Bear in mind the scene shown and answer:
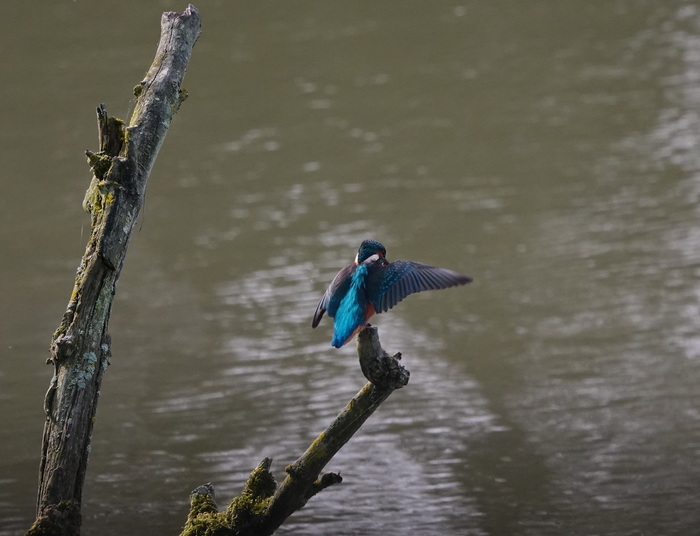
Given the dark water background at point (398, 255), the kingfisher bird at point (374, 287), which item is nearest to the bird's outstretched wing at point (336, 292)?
the kingfisher bird at point (374, 287)

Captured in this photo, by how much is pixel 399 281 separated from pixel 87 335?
3.59ft

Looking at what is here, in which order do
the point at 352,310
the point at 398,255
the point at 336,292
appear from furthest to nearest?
the point at 398,255
the point at 336,292
the point at 352,310

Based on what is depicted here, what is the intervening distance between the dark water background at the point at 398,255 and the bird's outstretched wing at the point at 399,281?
1.79 metres

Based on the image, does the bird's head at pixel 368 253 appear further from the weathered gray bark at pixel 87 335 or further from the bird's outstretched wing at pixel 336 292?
the weathered gray bark at pixel 87 335

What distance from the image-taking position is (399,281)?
370 cm

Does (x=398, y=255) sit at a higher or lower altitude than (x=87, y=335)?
higher

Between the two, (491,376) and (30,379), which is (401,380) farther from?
(30,379)

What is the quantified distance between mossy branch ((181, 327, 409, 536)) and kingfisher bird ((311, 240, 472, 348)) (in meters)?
0.20

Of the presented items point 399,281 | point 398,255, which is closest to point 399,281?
point 399,281

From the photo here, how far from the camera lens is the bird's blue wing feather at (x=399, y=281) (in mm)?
3664

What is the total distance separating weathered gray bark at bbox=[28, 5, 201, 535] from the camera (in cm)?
338

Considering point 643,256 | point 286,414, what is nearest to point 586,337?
point 643,256

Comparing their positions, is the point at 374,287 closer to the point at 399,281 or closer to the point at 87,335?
the point at 399,281

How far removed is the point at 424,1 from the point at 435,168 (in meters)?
4.87
